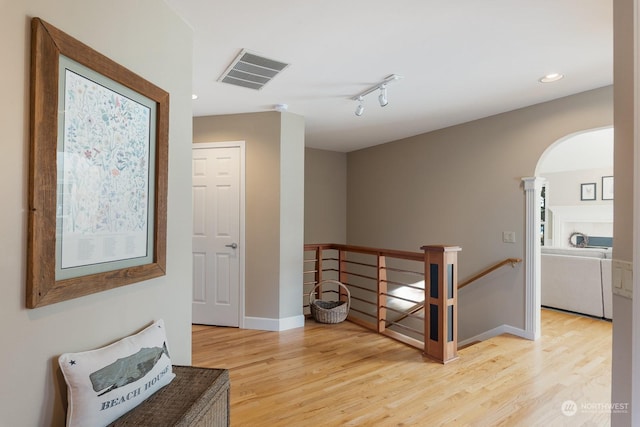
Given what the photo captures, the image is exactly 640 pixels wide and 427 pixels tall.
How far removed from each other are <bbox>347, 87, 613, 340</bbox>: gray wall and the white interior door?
2.61m

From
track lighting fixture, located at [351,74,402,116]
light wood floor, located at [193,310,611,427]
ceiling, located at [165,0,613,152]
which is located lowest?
light wood floor, located at [193,310,611,427]

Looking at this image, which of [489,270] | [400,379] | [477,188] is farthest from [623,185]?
[477,188]

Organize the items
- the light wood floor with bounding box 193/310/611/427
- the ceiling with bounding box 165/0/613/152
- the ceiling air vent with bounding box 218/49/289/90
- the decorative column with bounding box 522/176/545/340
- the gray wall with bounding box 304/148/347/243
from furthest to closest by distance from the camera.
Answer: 1. the gray wall with bounding box 304/148/347/243
2. the decorative column with bounding box 522/176/545/340
3. the ceiling air vent with bounding box 218/49/289/90
4. the light wood floor with bounding box 193/310/611/427
5. the ceiling with bounding box 165/0/613/152

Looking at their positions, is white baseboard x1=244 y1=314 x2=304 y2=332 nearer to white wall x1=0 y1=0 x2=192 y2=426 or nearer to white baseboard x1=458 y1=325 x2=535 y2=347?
white wall x1=0 y1=0 x2=192 y2=426

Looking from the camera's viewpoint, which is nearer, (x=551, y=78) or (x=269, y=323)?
(x=551, y=78)

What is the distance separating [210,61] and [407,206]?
3.53m

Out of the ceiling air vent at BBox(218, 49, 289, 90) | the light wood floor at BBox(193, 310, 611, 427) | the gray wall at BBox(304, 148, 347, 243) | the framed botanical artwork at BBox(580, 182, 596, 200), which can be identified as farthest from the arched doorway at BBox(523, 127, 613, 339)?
the ceiling air vent at BBox(218, 49, 289, 90)

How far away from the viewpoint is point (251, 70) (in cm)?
267

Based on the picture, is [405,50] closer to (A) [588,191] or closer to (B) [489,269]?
(B) [489,269]

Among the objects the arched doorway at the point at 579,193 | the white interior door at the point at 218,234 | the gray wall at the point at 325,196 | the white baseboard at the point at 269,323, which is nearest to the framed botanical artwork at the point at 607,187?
the arched doorway at the point at 579,193

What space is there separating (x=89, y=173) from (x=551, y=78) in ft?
11.2

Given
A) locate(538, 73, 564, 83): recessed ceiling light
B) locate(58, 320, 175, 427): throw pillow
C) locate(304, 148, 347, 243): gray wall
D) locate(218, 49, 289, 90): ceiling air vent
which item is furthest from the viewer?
locate(304, 148, 347, 243): gray wall

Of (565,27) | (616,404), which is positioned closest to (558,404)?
(616,404)

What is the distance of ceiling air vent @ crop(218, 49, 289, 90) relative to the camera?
2492 mm
